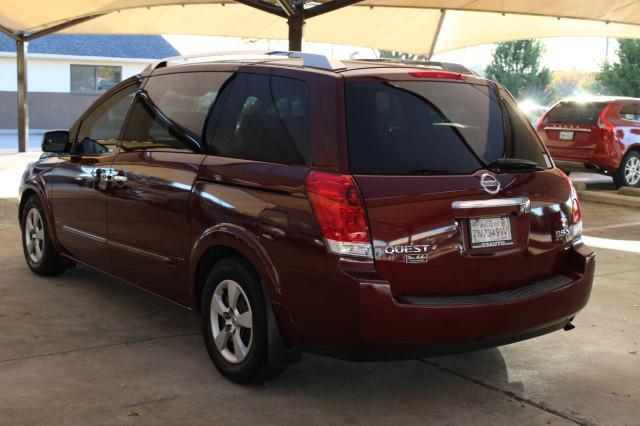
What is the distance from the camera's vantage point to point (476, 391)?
15.7 ft

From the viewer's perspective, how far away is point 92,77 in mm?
37156

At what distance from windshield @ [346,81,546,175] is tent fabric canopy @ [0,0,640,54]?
1116 cm

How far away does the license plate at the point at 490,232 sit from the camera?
4.38m

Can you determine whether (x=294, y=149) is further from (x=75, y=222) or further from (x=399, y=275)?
(x=75, y=222)

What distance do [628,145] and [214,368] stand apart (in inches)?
472

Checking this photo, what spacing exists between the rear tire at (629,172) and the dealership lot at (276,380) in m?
9.30

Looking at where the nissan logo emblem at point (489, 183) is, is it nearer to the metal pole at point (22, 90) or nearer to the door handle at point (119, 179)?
the door handle at point (119, 179)

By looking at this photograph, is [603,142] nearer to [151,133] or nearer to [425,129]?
[151,133]

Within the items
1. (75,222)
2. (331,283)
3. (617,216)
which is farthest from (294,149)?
(617,216)

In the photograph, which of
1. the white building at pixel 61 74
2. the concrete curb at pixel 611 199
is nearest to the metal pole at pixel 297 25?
the concrete curb at pixel 611 199

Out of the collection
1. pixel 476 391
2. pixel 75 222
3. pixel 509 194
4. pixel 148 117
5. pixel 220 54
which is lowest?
pixel 476 391

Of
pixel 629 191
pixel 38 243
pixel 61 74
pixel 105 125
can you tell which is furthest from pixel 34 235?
pixel 61 74

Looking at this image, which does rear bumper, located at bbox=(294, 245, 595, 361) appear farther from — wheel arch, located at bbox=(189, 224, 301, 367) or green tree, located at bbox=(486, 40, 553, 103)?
green tree, located at bbox=(486, 40, 553, 103)

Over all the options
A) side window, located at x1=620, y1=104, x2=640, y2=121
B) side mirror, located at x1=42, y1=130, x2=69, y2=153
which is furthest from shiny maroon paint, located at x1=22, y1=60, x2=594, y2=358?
side window, located at x1=620, y1=104, x2=640, y2=121
